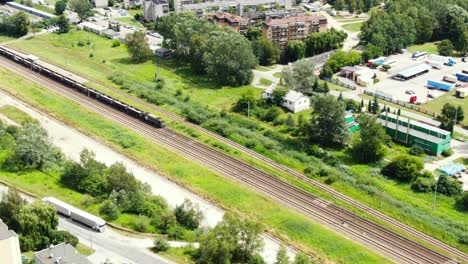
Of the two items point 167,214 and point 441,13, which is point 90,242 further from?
point 441,13

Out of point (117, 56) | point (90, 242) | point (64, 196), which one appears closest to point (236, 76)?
point (117, 56)

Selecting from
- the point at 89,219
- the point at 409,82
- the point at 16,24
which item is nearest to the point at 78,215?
the point at 89,219

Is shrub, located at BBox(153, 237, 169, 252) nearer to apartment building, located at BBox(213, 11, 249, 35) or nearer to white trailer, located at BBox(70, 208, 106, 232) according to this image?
white trailer, located at BBox(70, 208, 106, 232)

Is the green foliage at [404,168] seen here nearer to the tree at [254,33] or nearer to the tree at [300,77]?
the tree at [300,77]

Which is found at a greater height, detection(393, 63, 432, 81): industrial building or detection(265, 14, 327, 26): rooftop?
detection(265, 14, 327, 26): rooftop

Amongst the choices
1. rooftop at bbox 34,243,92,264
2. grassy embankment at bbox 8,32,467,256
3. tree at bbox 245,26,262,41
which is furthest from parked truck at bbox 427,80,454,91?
rooftop at bbox 34,243,92,264

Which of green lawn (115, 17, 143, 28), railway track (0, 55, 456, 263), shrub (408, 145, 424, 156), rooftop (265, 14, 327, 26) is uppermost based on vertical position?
rooftop (265, 14, 327, 26)

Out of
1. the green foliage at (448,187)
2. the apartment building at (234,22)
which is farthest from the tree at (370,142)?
the apartment building at (234,22)
